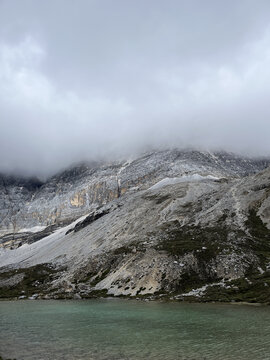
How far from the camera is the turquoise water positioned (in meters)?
24.2

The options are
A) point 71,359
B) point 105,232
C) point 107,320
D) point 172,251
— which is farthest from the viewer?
point 105,232

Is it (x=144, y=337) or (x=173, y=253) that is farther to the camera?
(x=173, y=253)

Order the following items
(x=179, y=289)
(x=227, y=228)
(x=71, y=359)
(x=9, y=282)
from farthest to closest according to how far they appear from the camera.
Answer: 1. (x=9, y=282)
2. (x=227, y=228)
3. (x=179, y=289)
4. (x=71, y=359)

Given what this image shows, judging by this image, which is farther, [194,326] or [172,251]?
[172,251]

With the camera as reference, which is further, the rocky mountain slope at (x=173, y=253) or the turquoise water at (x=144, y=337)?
the rocky mountain slope at (x=173, y=253)

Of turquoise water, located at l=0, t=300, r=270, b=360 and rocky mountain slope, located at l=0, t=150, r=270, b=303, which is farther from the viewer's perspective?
rocky mountain slope, located at l=0, t=150, r=270, b=303

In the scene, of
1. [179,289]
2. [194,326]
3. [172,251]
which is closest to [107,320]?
[194,326]

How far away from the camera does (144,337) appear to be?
30.4 meters

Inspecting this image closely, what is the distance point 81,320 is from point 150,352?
2235cm

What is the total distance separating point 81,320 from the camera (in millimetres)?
44344

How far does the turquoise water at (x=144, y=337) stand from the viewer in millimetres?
24188

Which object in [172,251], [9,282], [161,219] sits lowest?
[9,282]

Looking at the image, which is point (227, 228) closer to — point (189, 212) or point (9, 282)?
point (189, 212)

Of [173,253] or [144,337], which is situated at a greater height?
[173,253]
